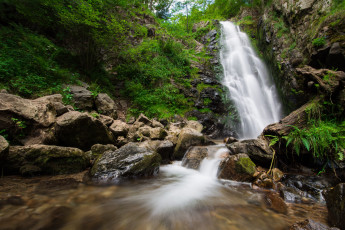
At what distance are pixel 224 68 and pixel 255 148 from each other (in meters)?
10.4

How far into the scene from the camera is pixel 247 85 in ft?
36.9

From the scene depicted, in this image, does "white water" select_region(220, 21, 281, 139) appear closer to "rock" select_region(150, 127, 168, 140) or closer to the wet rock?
"rock" select_region(150, 127, 168, 140)

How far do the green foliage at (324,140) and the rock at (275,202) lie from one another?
3.51 feet

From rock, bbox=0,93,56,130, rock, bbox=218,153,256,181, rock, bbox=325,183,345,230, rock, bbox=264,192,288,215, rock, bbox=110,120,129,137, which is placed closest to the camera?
rock, bbox=325,183,345,230

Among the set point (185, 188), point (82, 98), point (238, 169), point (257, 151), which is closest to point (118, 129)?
point (82, 98)

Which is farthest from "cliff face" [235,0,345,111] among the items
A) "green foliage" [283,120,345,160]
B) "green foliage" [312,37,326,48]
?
"green foliage" [283,120,345,160]

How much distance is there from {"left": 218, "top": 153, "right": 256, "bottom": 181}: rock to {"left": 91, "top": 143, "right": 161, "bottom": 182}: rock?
170cm

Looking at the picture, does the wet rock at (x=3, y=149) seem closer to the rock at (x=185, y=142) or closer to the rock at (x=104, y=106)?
the rock at (x=104, y=106)

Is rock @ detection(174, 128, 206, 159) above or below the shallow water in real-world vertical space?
above

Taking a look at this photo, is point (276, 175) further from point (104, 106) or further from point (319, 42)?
point (104, 106)

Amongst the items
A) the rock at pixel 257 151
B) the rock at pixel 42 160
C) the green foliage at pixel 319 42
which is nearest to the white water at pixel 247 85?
the green foliage at pixel 319 42

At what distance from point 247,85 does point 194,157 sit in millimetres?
8892

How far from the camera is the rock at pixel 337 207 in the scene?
A: 5.50 feet

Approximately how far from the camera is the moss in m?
3.33
